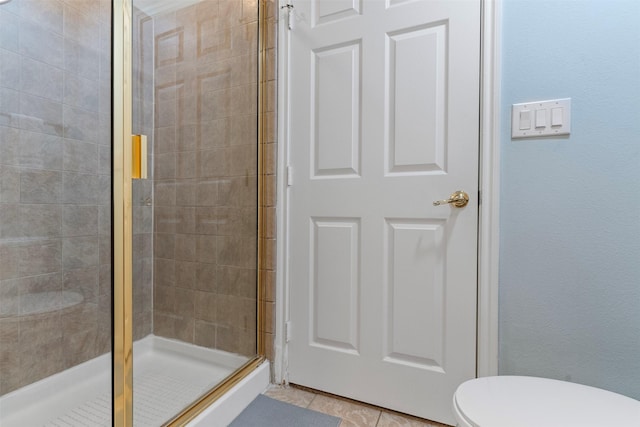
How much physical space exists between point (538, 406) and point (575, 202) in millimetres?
659

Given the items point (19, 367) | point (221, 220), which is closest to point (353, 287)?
point (221, 220)

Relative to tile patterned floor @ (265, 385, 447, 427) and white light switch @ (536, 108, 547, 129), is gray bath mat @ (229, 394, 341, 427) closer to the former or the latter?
tile patterned floor @ (265, 385, 447, 427)

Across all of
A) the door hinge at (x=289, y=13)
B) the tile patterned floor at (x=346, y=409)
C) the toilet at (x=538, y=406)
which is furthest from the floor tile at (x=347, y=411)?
the door hinge at (x=289, y=13)

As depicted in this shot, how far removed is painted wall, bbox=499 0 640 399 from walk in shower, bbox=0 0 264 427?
1073 millimetres

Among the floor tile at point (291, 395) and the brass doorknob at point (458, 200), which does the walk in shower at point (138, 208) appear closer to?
the floor tile at point (291, 395)

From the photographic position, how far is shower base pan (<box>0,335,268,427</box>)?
3.66 ft

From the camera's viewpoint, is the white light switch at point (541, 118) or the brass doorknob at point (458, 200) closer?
the white light switch at point (541, 118)

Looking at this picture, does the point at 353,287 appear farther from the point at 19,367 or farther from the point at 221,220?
the point at 19,367

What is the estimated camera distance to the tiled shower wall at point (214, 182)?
148 cm

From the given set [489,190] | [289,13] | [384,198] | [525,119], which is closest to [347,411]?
[384,198]

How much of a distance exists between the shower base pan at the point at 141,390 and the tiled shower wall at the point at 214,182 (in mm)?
96

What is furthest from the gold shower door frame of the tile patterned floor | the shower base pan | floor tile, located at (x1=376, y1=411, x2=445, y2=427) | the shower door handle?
floor tile, located at (x1=376, y1=411, x2=445, y2=427)

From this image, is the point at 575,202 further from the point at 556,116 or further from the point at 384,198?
the point at 384,198

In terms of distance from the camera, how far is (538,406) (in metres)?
0.75
